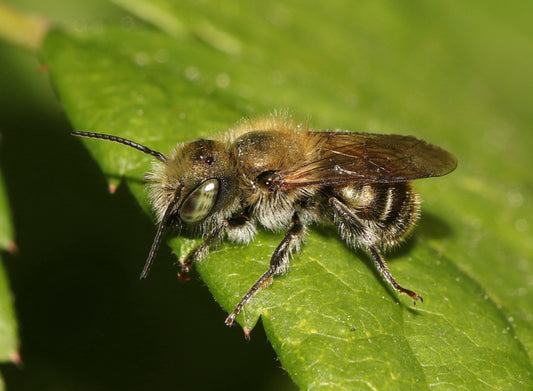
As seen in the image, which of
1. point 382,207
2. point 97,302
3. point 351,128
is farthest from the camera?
point 97,302

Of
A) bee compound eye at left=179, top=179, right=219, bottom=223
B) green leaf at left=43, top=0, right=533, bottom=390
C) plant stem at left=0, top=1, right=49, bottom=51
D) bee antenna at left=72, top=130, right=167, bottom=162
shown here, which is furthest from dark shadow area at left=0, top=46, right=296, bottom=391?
bee compound eye at left=179, top=179, right=219, bottom=223

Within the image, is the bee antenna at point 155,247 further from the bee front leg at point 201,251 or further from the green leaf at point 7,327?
the green leaf at point 7,327

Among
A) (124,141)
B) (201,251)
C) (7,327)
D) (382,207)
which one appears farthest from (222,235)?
(7,327)

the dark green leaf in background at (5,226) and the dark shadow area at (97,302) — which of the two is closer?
the dark green leaf in background at (5,226)

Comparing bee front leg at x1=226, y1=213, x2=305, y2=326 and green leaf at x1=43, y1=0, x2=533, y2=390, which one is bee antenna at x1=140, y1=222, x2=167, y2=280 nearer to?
green leaf at x1=43, y1=0, x2=533, y2=390

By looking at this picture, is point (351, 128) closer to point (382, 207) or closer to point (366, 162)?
point (382, 207)

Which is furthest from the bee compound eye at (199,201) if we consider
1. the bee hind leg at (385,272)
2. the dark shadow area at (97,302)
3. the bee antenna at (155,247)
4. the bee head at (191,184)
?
the dark shadow area at (97,302)

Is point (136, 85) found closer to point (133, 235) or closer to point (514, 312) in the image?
point (133, 235)
